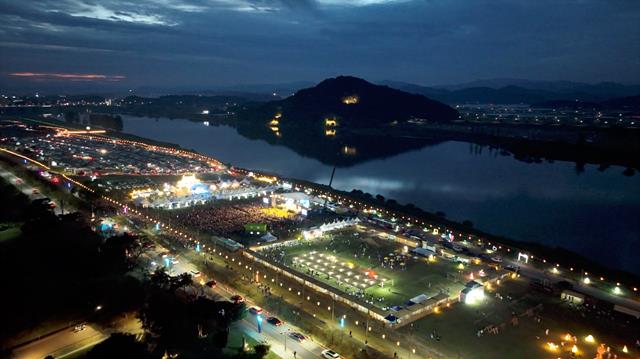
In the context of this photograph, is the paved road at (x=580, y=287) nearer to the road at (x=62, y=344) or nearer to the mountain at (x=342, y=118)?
the road at (x=62, y=344)

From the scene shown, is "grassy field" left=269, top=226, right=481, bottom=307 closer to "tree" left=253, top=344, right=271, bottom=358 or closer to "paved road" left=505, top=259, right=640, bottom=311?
"paved road" left=505, top=259, right=640, bottom=311

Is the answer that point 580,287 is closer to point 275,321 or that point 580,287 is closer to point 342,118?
point 275,321

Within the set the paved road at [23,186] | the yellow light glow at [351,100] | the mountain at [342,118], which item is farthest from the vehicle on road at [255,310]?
the yellow light glow at [351,100]

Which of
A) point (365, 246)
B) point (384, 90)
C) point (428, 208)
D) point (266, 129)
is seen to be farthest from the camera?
point (384, 90)

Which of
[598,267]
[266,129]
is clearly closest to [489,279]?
[598,267]

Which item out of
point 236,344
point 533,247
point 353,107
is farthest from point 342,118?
point 236,344

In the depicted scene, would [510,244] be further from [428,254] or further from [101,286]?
[101,286]
